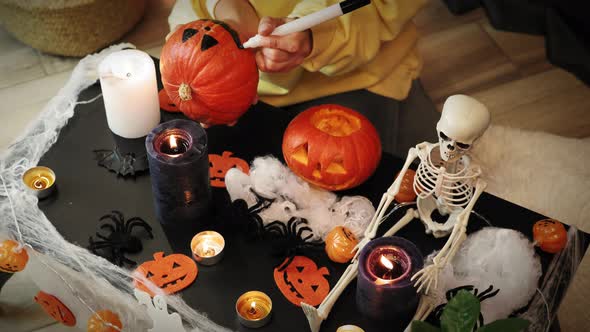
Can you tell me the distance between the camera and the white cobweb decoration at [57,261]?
3.01 feet

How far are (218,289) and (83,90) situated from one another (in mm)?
466

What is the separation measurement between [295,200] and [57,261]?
338 mm

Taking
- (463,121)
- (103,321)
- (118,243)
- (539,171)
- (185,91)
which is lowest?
(539,171)

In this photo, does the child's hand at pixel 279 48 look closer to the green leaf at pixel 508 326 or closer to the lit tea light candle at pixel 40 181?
the lit tea light candle at pixel 40 181

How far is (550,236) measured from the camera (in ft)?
3.14

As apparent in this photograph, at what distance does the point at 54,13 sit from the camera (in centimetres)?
166

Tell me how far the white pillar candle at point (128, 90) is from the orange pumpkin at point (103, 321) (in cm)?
28

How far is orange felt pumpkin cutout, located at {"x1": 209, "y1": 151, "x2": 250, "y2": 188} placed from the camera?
3.43 ft

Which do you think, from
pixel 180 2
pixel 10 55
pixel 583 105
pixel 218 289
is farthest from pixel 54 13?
pixel 583 105

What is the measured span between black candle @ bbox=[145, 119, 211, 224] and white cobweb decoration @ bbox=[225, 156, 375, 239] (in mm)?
67

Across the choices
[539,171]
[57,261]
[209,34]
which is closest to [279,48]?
[209,34]

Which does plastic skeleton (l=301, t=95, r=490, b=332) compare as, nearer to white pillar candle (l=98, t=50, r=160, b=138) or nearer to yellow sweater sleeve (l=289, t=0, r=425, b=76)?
yellow sweater sleeve (l=289, t=0, r=425, b=76)

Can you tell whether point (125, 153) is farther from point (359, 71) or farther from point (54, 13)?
point (54, 13)

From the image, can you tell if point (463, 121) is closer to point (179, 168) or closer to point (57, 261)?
point (179, 168)
